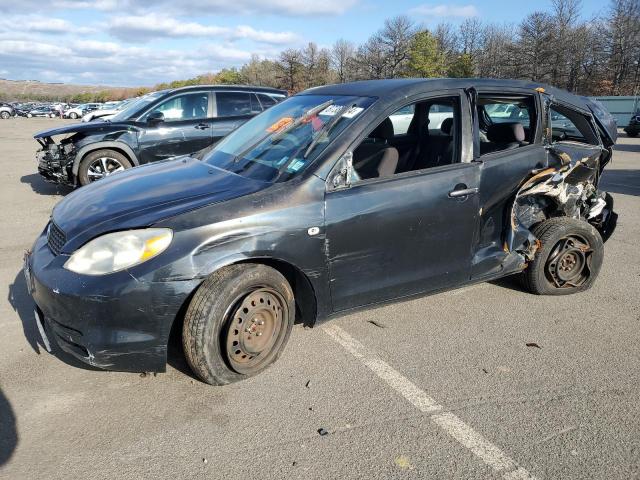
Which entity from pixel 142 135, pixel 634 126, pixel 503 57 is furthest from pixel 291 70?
pixel 142 135

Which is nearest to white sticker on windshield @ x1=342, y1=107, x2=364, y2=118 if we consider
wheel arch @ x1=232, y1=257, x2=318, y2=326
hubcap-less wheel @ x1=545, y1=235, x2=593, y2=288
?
wheel arch @ x1=232, y1=257, x2=318, y2=326

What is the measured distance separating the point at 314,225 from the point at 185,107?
252 inches

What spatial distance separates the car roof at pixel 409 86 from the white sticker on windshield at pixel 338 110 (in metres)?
0.20

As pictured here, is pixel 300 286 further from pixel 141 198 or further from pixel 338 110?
Answer: pixel 338 110

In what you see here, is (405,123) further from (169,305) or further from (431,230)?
(169,305)

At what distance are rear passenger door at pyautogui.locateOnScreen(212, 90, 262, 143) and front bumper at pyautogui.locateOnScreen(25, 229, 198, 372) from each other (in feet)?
20.0

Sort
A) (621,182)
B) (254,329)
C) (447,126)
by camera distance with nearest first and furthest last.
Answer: (254,329), (447,126), (621,182)

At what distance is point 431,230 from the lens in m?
3.55

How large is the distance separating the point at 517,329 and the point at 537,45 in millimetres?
65779

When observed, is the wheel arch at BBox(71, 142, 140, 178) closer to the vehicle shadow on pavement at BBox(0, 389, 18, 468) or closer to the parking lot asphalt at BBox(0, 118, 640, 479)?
the parking lot asphalt at BBox(0, 118, 640, 479)

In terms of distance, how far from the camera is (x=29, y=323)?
3.83 m

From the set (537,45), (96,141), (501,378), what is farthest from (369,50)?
(501,378)

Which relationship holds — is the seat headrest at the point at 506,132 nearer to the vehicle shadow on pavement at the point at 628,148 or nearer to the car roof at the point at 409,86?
the car roof at the point at 409,86

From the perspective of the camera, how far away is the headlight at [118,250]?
2713mm
